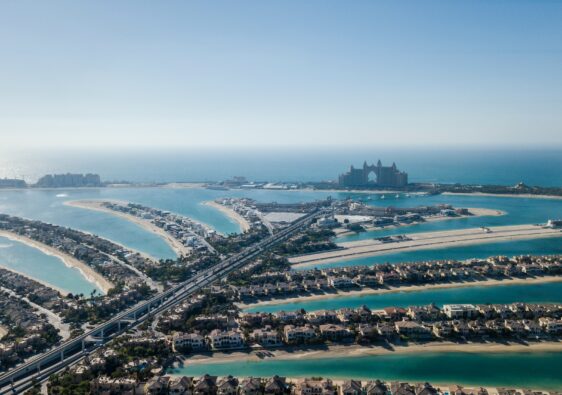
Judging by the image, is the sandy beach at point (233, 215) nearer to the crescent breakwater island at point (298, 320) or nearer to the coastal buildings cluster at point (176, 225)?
the coastal buildings cluster at point (176, 225)

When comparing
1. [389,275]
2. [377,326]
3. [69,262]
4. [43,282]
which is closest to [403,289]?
[389,275]

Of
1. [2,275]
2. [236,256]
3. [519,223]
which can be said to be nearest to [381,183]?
[519,223]

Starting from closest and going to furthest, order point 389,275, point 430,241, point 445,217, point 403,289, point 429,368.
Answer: point 429,368 < point 403,289 < point 389,275 < point 430,241 < point 445,217

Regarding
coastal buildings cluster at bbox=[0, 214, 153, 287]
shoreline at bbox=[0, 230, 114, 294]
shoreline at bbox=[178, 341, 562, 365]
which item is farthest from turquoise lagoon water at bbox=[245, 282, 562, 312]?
shoreline at bbox=[0, 230, 114, 294]

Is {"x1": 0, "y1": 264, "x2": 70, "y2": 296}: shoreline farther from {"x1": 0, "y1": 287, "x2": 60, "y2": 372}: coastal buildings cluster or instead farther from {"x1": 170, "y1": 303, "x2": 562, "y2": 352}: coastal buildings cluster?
{"x1": 170, "y1": 303, "x2": 562, "y2": 352}: coastal buildings cluster

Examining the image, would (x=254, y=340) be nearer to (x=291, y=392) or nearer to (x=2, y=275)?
(x=291, y=392)

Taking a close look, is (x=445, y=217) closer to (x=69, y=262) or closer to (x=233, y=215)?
(x=233, y=215)
